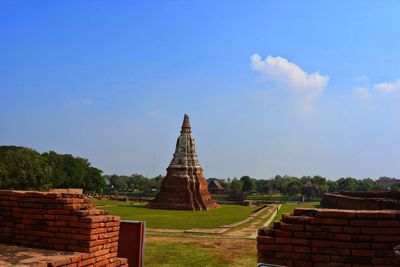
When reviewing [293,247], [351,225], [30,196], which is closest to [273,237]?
[293,247]

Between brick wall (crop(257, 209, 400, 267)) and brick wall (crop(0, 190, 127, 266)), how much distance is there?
216 centimetres

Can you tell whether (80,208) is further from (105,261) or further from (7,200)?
(7,200)

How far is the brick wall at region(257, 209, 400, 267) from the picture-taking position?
412 centimetres

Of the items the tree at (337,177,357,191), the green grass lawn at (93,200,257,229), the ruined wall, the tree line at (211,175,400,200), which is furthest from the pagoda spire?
the tree at (337,177,357,191)

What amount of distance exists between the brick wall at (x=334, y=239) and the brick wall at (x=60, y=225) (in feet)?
7.10

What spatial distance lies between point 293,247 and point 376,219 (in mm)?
926

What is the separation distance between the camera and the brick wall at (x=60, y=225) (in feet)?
16.7

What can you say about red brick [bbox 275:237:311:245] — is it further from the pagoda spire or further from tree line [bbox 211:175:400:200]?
tree line [bbox 211:175:400:200]

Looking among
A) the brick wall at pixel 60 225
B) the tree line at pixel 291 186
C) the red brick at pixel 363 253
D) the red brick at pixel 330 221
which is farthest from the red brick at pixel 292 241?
the tree line at pixel 291 186

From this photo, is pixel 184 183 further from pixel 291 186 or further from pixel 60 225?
pixel 291 186

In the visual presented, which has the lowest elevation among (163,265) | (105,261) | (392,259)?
(163,265)

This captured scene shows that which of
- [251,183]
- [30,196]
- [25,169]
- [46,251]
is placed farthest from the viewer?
[251,183]

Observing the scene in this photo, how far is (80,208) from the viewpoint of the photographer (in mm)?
5332

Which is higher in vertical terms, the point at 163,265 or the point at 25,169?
the point at 25,169
